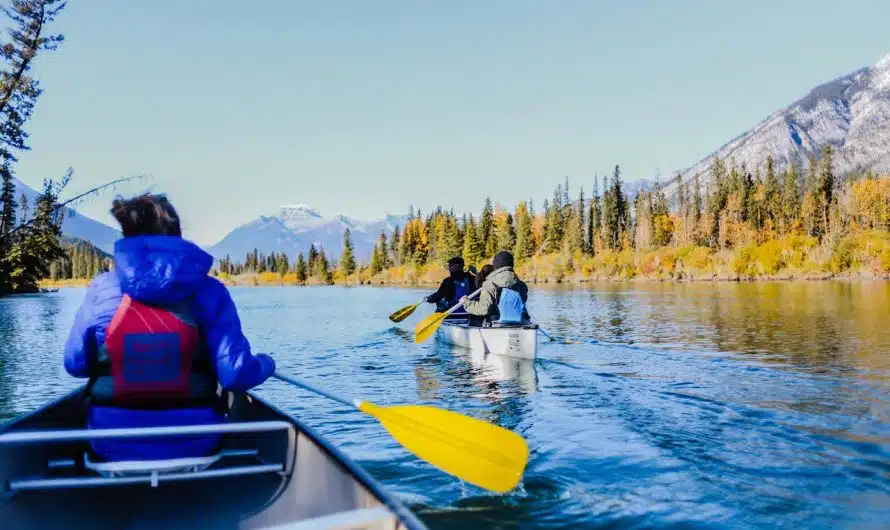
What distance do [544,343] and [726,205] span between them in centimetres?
8927

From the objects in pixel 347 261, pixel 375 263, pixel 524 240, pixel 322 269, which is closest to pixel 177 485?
pixel 524 240

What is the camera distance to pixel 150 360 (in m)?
3.80

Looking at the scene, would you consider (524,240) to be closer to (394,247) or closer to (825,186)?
(394,247)

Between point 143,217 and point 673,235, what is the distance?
109m

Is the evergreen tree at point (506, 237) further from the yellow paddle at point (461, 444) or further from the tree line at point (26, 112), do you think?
the yellow paddle at point (461, 444)

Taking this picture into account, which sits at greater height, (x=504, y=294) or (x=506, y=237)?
(x=506, y=237)

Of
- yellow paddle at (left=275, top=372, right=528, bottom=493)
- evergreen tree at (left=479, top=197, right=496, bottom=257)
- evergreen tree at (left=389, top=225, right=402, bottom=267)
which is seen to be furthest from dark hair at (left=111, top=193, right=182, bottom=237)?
evergreen tree at (left=389, top=225, right=402, bottom=267)

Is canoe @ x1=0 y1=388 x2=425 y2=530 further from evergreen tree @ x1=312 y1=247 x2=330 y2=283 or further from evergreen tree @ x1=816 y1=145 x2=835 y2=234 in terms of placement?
evergreen tree @ x1=312 y1=247 x2=330 y2=283

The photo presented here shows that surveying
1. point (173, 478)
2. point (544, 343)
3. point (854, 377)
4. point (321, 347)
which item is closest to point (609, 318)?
point (544, 343)

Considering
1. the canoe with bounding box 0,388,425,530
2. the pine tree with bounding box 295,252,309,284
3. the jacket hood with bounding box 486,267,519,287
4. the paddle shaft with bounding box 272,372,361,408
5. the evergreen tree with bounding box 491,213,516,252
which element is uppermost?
the evergreen tree with bounding box 491,213,516,252

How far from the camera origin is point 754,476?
19.3 ft

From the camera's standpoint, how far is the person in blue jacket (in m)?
3.70

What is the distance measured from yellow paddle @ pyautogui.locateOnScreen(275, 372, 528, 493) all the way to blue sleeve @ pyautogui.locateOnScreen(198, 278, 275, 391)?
A: 47.9 inches

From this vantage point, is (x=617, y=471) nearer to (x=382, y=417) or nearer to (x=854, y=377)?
(x=382, y=417)
